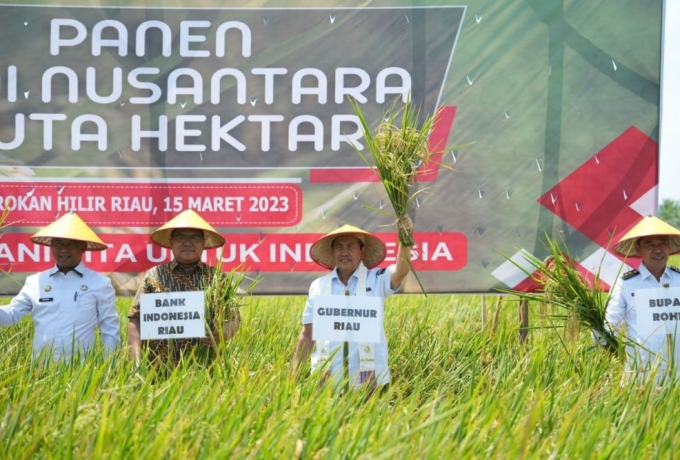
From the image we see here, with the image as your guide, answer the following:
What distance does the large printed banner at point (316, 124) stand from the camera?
19.4 feet

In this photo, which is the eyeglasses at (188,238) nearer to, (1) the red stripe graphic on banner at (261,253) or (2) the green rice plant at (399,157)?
(2) the green rice plant at (399,157)

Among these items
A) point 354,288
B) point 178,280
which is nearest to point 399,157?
point 354,288

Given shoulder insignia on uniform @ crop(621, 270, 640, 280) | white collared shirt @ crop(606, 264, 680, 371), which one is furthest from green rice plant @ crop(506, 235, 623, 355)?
shoulder insignia on uniform @ crop(621, 270, 640, 280)

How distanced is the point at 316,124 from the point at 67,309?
7.70ft

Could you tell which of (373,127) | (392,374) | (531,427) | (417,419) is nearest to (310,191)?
(373,127)

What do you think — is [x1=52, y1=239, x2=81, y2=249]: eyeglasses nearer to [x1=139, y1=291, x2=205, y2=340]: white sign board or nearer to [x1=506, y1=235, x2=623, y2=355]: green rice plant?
[x1=139, y1=291, x2=205, y2=340]: white sign board

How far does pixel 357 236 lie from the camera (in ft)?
15.3

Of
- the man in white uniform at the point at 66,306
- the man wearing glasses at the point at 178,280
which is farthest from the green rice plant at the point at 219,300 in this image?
the man in white uniform at the point at 66,306

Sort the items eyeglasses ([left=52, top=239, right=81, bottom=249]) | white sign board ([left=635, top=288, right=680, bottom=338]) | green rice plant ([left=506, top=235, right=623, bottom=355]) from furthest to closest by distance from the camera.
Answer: eyeglasses ([left=52, top=239, right=81, bottom=249]) < green rice plant ([left=506, top=235, right=623, bottom=355]) < white sign board ([left=635, top=288, right=680, bottom=338])

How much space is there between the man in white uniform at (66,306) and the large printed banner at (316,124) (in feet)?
4.15

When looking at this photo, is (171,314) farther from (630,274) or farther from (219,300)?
(630,274)

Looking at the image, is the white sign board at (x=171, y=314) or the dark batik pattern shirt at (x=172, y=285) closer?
the white sign board at (x=171, y=314)

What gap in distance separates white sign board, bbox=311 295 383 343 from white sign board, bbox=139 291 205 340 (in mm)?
621

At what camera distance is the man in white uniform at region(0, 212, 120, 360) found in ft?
14.8
